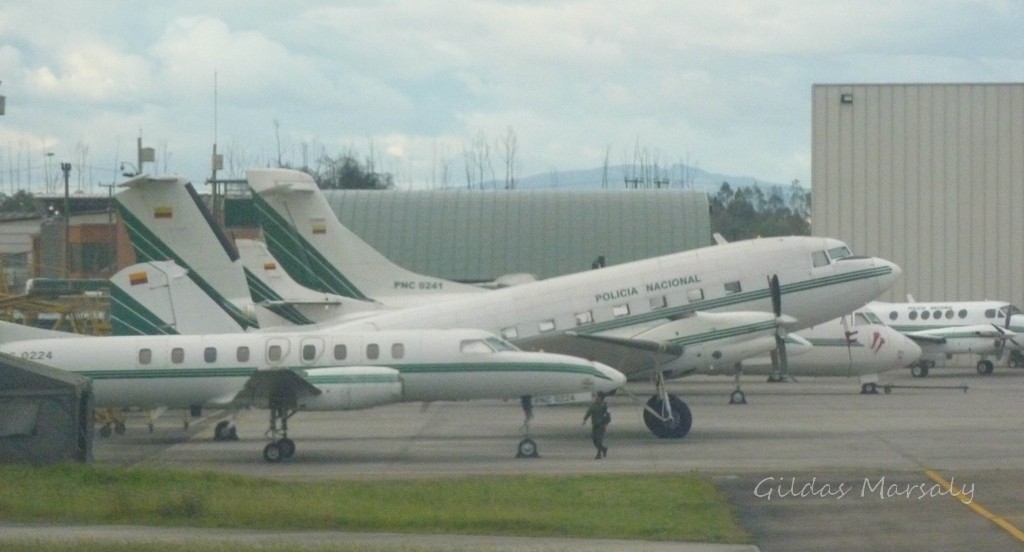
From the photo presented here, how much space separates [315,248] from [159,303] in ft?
32.7

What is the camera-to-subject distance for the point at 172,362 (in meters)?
25.6

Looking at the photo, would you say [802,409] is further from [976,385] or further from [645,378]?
[976,385]

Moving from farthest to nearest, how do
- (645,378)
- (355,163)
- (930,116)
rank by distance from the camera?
(355,163) → (930,116) → (645,378)

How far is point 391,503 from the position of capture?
19047mm

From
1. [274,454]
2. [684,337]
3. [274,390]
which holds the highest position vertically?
[684,337]

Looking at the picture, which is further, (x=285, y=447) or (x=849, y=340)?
(x=849, y=340)

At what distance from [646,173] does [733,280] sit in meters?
79.9

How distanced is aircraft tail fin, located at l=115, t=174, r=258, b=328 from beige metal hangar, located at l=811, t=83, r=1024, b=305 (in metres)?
35.1

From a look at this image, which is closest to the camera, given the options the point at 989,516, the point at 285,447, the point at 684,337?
the point at 989,516

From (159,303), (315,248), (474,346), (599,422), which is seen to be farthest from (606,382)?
(315,248)

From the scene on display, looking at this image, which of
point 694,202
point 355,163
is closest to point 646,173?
point 355,163

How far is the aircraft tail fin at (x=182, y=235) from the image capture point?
97.2 ft

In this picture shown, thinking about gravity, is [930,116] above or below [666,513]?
above

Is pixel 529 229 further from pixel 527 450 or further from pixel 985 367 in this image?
pixel 527 450
